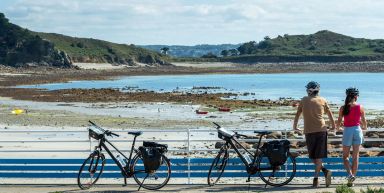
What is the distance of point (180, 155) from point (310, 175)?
791cm

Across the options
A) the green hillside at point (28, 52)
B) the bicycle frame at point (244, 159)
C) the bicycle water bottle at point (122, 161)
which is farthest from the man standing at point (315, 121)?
the green hillside at point (28, 52)

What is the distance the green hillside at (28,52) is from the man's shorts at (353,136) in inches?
4754

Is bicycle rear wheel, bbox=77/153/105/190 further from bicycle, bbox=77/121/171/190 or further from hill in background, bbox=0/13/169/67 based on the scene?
hill in background, bbox=0/13/169/67

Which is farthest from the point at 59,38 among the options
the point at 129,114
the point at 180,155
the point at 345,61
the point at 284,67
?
the point at 180,155

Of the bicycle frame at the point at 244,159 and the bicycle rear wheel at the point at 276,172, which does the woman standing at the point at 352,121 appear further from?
the bicycle frame at the point at 244,159

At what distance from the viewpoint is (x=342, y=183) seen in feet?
39.7

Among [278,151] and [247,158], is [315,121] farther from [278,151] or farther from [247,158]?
[247,158]

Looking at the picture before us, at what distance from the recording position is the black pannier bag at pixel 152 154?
11523 millimetres

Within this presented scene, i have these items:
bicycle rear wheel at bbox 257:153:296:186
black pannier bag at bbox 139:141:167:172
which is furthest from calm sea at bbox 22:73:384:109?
black pannier bag at bbox 139:141:167:172

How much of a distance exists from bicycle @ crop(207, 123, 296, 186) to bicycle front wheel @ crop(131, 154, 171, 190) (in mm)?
731

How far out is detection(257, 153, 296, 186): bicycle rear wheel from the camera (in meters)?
11.7

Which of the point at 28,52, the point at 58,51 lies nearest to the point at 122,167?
the point at 58,51

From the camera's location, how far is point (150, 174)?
1170 cm

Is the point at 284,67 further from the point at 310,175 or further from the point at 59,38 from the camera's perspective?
the point at 310,175
